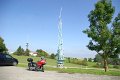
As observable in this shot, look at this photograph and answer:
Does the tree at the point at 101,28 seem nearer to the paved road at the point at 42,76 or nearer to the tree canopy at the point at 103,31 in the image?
the tree canopy at the point at 103,31

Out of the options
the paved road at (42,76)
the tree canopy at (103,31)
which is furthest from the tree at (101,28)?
the paved road at (42,76)

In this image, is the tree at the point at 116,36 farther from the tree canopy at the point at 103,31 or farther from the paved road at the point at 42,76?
the paved road at the point at 42,76

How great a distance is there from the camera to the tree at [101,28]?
27625 millimetres

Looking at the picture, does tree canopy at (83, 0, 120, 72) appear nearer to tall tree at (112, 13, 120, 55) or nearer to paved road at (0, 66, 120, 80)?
tall tree at (112, 13, 120, 55)

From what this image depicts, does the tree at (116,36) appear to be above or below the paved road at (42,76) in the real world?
above

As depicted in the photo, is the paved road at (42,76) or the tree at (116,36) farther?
the tree at (116,36)

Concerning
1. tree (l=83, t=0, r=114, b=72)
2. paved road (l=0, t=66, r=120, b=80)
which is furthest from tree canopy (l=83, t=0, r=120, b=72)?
paved road (l=0, t=66, r=120, b=80)

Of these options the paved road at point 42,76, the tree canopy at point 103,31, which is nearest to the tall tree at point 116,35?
the tree canopy at point 103,31

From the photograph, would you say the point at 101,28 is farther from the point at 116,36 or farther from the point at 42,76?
the point at 42,76

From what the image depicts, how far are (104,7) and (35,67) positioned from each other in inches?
446

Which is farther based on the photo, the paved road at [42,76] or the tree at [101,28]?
the tree at [101,28]

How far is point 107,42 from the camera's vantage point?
27.8 metres

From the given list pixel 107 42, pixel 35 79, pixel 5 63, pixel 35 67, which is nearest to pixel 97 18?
pixel 107 42

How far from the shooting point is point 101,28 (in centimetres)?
2833
